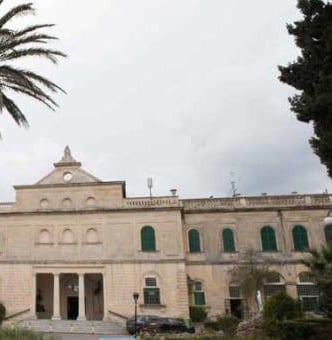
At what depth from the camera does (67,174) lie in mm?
35500

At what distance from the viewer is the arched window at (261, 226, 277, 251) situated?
33.7 m

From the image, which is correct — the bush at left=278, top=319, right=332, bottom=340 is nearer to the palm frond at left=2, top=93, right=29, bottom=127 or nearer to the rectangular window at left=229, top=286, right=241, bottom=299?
the palm frond at left=2, top=93, right=29, bottom=127

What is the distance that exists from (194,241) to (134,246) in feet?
15.4

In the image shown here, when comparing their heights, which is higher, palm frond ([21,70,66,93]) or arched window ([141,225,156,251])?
palm frond ([21,70,66,93])

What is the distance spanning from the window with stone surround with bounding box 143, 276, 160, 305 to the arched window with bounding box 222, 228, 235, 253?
234 inches

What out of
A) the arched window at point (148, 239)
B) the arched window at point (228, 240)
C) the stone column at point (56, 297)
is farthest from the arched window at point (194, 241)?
the stone column at point (56, 297)

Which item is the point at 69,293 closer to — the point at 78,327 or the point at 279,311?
the point at 78,327

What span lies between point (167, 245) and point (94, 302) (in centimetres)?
775

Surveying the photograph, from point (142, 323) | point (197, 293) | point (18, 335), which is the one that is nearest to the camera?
point (18, 335)

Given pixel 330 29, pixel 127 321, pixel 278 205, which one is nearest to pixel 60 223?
pixel 127 321

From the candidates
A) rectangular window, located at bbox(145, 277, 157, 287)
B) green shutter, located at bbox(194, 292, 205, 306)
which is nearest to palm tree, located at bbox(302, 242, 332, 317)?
green shutter, located at bbox(194, 292, 205, 306)

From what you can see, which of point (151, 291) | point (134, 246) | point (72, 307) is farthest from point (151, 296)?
point (72, 307)

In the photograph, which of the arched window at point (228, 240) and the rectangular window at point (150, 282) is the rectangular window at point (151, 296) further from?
the arched window at point (228, 240)

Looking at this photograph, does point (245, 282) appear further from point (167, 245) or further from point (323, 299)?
point (323, 299)
